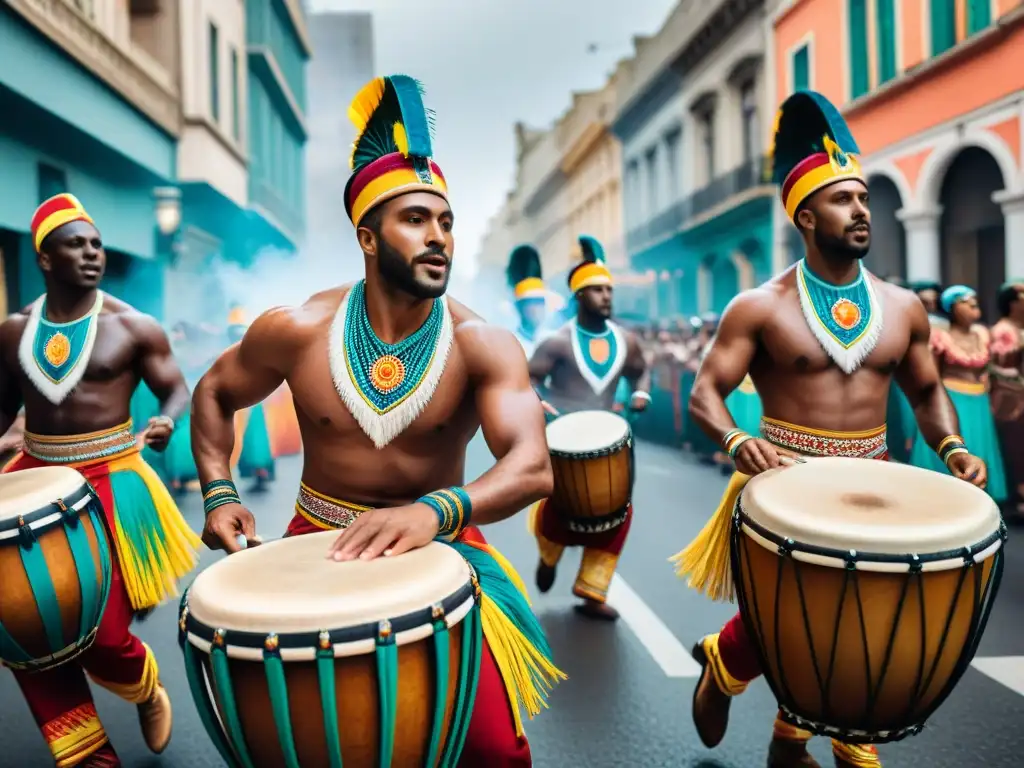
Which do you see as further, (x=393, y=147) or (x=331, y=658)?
(x=393, y=147)

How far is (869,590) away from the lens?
2.34 meters

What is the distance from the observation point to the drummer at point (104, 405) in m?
3.72

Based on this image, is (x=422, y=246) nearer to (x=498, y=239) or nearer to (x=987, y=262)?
(x=987, y=262)

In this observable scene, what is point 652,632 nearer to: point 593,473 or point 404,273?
point 593,473

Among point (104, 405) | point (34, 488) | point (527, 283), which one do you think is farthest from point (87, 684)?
point (527, 283)

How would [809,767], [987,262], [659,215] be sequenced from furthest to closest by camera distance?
[659,215], [987,262], [809,767]

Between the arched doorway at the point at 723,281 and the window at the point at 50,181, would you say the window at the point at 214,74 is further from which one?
the arched doorway at the point at 723,281

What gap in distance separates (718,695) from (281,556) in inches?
78.1

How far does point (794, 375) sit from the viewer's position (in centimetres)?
349

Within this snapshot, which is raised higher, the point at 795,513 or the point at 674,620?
the point at 795,513

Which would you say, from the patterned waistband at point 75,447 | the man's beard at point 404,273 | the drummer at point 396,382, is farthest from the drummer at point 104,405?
the man's beard at point 404,273

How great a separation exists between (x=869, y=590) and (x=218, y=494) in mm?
1798

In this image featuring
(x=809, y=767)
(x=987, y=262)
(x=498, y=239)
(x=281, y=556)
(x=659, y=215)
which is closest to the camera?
(x=281, y=556)

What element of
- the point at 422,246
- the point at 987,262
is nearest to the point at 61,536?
the point at 422,246
